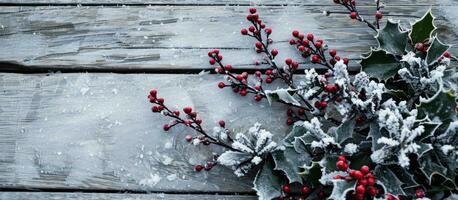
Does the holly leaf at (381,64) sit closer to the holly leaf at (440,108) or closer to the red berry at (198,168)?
the holly leaf at (440,108)

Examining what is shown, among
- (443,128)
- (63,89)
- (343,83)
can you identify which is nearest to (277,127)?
(343,83)

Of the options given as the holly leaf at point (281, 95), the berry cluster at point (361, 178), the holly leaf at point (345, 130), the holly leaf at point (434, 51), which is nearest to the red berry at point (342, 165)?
the berry cluster at point (361, 178)

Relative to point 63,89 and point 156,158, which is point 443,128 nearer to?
point 156,158

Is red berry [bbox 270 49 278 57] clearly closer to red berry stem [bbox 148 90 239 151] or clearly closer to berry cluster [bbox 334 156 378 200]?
red berry stem [bbox 148 90 239 151]

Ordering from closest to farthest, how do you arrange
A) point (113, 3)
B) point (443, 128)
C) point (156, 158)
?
1. point (443, 128)
2. point (156, 158)
3. point (113, 3)

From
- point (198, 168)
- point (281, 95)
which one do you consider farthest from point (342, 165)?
point (198, 168)

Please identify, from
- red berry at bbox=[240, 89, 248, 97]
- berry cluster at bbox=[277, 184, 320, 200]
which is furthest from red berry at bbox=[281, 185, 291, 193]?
red berry at bbox=[240, 89, 248, 97]

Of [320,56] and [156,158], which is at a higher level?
[320,56]

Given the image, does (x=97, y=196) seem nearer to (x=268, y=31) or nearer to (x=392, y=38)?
(x=268, y=31)
